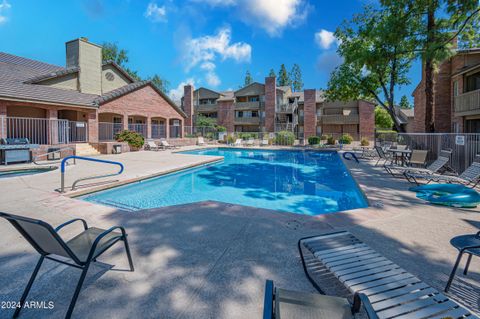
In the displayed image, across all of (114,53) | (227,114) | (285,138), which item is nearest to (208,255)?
(285,138)

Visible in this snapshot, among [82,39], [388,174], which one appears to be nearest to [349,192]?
[388,174]

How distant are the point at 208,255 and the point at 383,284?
1976 millimetres

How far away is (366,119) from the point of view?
120ft

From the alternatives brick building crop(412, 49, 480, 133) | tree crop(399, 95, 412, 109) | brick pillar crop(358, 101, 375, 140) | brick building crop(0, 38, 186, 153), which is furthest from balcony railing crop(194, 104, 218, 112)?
tree crop(399, 95, 412, 109)

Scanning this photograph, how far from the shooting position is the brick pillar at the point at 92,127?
59.3 feet

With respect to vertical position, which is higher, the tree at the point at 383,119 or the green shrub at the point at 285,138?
the tree at the point at 383,119

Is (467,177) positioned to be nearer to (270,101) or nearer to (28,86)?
(28,86)

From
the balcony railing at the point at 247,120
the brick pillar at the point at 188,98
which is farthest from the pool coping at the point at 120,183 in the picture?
the brick pillar at the point at 188,98

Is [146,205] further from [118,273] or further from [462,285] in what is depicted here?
[462,285]

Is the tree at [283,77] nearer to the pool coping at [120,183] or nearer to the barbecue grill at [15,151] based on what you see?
the pool coping at [120,183]

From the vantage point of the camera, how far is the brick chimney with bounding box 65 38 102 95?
19.6 m

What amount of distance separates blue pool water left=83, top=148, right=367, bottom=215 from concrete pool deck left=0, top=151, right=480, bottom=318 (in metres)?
1.98

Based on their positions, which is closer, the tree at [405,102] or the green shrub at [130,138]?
the green shrub at [130,138]

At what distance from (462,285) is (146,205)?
6685 mm
